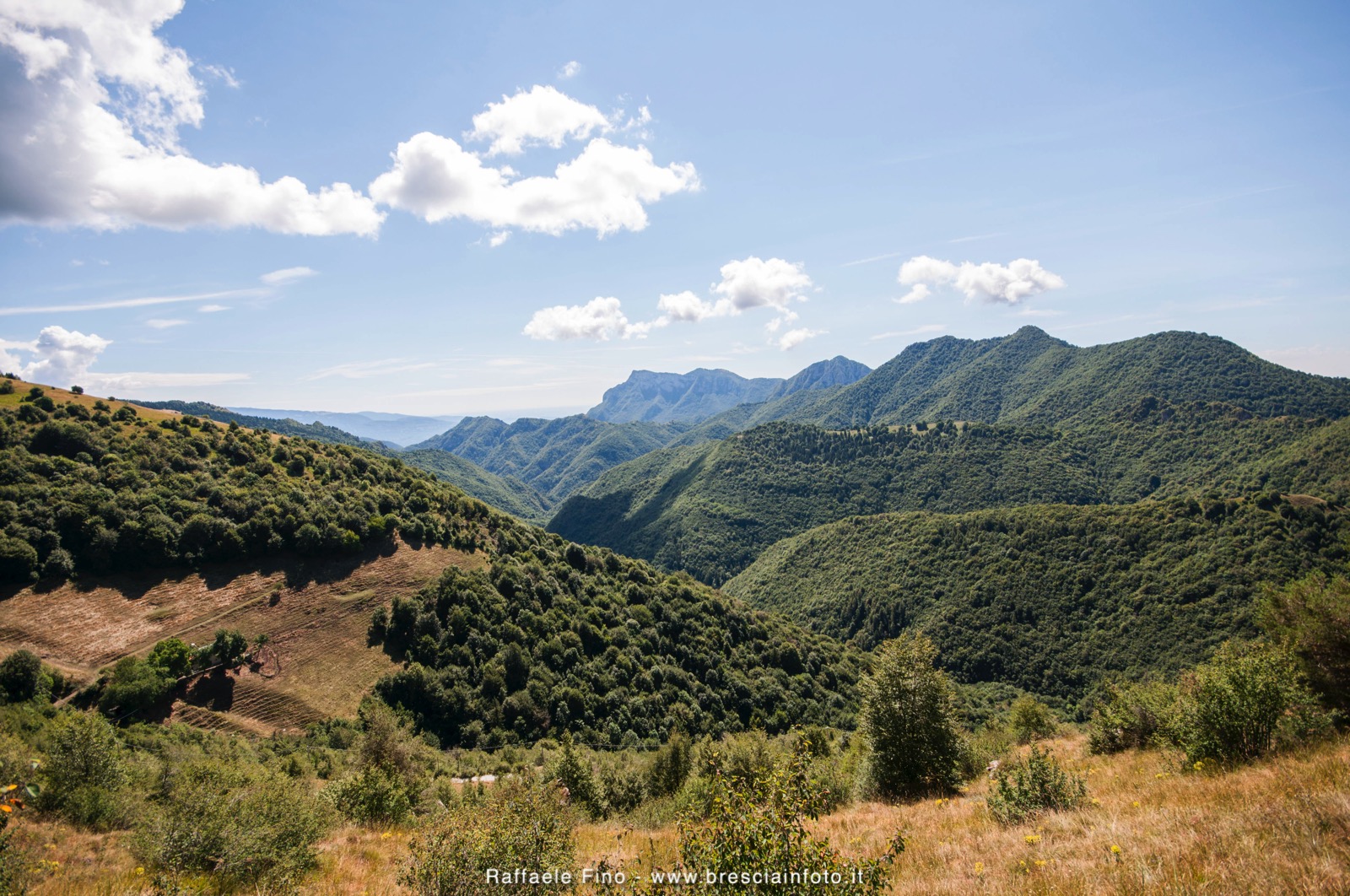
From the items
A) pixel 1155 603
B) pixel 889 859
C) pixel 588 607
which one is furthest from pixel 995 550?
pixel 889 859

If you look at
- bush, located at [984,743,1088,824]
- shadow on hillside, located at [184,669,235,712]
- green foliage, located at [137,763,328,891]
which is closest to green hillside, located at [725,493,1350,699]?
bush, located at [984,743,1088,824]

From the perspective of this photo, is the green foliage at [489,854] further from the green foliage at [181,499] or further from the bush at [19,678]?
the green foliage at [181,499]

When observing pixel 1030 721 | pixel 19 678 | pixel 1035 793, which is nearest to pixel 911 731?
pixel 1035 793

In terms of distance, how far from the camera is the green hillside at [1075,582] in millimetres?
89438

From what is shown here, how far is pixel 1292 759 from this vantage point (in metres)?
12.9

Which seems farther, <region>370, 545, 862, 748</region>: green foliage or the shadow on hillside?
<region>370, 545, 862, 748</region>: green foliage

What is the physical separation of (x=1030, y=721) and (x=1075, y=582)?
91526mm

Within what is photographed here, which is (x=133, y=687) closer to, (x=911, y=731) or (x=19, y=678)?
(x=19, y=678)

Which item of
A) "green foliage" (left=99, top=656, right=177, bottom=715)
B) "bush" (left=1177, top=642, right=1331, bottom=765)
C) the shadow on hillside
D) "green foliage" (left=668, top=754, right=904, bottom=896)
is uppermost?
"green foliage" (left=668, top=754, right=904, bottom=896)

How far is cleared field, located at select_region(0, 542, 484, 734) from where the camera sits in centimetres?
3794

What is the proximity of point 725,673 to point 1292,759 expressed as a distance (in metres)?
60.4

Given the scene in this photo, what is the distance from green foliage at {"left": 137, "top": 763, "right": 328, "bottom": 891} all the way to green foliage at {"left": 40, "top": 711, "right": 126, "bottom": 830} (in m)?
4.07

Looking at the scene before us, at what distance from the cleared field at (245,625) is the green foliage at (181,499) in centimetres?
268

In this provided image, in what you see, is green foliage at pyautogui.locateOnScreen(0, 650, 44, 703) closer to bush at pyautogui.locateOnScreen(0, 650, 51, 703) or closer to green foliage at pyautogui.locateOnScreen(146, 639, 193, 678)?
bush at pyautogui.locateOnScreen(0, 650, 51, 703)
